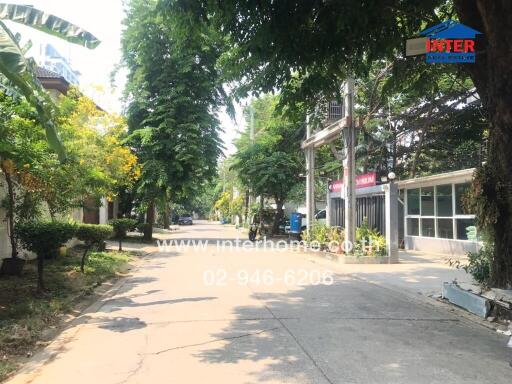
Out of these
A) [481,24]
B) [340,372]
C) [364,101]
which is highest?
[364,101]

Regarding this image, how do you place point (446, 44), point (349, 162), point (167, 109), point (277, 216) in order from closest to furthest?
point (446, 44)
point (349, 162)
point (167, 109)
point (277, 216)

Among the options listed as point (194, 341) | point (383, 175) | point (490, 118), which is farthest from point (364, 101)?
point (194, 341)

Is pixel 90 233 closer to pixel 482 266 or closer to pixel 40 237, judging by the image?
pixel 40 237

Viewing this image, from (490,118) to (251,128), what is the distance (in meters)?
27.1

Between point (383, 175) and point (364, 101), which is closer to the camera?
point (383, 175)

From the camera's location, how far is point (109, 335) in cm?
704

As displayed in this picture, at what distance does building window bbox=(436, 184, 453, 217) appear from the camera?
1950 centimetres

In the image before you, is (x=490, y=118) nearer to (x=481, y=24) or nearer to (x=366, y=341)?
(x=481, y=24)

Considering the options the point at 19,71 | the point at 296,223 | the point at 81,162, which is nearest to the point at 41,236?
the point at 81,162

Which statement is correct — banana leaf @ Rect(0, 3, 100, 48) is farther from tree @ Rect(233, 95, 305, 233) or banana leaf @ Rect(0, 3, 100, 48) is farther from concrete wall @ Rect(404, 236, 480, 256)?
tree @ Rect(233, 95, 305, 233)

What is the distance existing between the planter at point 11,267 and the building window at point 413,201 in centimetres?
1647

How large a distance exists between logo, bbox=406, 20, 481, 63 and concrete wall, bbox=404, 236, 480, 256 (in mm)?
10426

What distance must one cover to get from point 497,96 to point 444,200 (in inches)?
519

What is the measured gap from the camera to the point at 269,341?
653 cm
